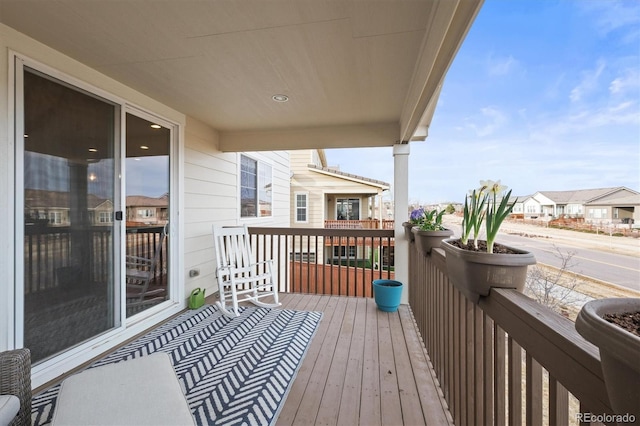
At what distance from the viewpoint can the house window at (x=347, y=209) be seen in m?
11.1

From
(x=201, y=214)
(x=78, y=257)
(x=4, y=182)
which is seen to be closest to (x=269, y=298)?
(x=201, y=214)

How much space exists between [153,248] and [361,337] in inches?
94.2

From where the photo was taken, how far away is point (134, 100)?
8.96ft

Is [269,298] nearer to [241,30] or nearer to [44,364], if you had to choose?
[44,364]

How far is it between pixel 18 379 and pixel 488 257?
77.5 inches

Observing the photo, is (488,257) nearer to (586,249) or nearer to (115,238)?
(586,249)

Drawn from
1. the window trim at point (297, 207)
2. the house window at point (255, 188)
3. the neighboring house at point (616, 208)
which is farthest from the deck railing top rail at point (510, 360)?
the window trim at point (297, 207)

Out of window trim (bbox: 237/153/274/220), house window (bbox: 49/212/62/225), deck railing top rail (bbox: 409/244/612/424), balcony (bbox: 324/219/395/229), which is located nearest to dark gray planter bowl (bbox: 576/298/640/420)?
deck railing top rail (bbox: 409/244/612/424)

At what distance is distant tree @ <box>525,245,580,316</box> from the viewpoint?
3.01 feet

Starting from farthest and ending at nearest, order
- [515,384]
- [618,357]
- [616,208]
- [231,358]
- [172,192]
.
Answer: [172,192] → [231,358] → [515,384] → [616,208] → [618,357]

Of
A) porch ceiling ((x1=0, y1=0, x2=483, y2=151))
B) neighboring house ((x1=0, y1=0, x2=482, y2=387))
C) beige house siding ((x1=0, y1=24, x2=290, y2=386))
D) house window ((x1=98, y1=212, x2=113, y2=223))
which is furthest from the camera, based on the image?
house window ((x1=98, y1=212, x2=113, y2=223))

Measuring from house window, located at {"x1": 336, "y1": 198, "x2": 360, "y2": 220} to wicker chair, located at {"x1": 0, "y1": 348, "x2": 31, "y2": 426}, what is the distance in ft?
33.3

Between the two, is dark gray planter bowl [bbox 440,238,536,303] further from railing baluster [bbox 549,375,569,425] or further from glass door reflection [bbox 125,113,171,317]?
glass door reflection [bbox 125,113,171,317]

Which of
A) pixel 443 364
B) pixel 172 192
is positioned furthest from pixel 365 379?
pixel 172 192
